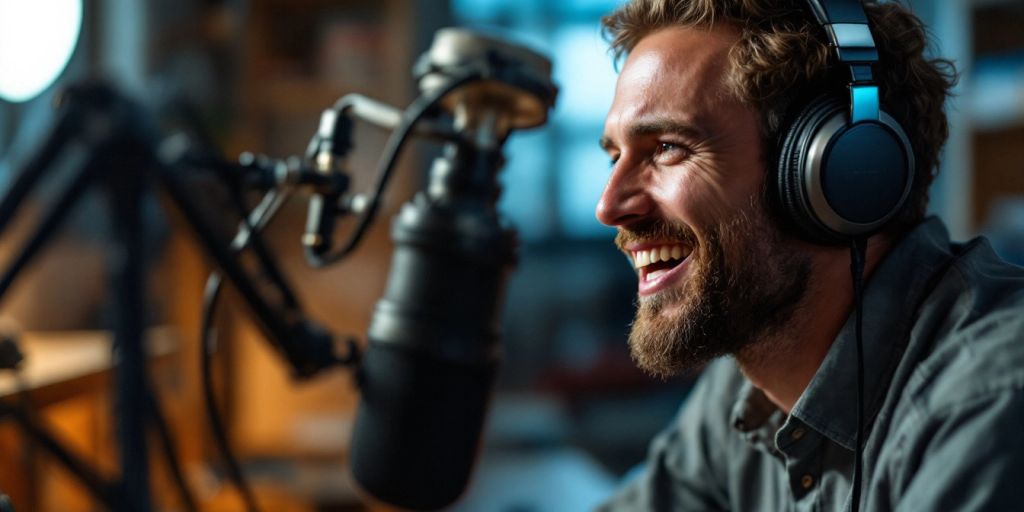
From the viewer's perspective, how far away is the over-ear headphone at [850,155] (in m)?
0.68

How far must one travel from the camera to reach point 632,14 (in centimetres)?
88

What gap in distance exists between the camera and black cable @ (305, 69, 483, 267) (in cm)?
77

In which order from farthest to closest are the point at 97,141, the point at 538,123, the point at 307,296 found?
the point at 307,296
the point at 538,123
the point at 97,141

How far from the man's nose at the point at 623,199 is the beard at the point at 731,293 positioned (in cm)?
4

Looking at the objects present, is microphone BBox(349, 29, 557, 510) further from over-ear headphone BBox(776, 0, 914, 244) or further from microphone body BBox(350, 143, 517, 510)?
over-ear headphone BBox(776, 0, 914, 244)

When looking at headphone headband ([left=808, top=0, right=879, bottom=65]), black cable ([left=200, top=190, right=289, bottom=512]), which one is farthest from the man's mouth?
black cable ([left=200, top=190, right=289, bottom=512])

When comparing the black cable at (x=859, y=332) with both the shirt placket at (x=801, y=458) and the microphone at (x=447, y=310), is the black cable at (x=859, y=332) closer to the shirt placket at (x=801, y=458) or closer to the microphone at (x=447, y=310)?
the shirt placket at (x=801, y=458)

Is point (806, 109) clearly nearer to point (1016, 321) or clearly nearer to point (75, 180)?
point (1016, 321)

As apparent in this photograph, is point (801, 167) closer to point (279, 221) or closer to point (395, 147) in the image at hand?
point (395, 147)

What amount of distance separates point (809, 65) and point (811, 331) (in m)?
0.24

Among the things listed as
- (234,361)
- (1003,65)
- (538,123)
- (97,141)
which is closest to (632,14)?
(538,123)

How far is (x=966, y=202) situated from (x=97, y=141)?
2.78 metres

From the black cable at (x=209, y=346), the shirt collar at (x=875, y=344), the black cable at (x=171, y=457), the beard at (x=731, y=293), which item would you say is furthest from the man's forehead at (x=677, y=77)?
the black cable at (x=171, y=457)

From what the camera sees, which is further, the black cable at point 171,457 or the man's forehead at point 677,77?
the man's forehead at point 677,77
